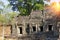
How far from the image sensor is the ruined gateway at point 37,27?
117 ft

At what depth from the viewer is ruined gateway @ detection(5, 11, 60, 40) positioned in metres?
35.7

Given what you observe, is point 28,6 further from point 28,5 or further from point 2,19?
point 2,19

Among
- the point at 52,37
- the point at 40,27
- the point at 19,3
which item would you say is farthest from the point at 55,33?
the point at 19,3

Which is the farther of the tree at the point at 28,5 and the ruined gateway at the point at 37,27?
the tree at the point at 28,5

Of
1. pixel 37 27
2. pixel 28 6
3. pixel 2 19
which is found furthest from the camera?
pixel 28 6

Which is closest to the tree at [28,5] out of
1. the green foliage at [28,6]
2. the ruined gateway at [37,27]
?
the green foliage at [28,6]

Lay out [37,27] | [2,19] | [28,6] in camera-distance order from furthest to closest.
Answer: [28,6]
[2,19]
[37,27]

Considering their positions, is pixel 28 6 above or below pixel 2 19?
above

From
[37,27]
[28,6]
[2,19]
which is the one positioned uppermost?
[28,6]

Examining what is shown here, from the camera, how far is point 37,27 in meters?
36.7

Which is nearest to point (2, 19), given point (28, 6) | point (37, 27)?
point (28, 6)

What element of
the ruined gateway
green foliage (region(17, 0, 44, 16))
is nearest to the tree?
green foliage (region(17, 0, 44, 16))

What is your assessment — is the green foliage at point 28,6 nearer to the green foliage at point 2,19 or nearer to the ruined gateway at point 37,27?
the green foliage at point 2,19

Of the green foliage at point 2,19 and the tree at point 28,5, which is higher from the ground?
the tree at point 28,5
